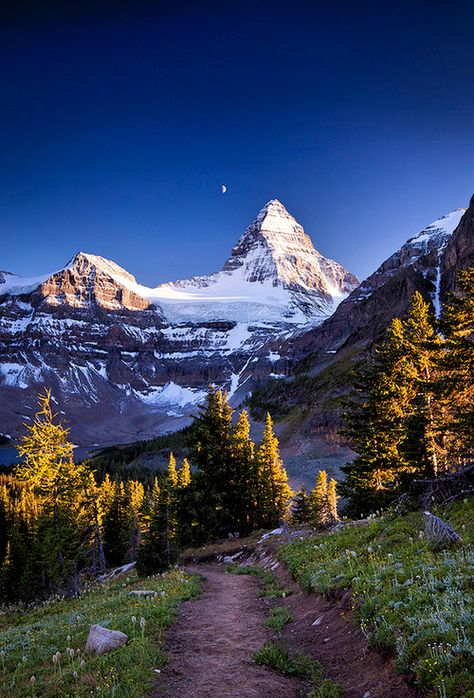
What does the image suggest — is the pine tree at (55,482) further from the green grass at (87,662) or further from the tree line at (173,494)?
the green grass at (87,662)

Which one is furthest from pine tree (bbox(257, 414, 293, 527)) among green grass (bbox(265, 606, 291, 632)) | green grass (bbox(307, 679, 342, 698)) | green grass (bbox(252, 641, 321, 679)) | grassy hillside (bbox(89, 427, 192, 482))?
grassy hillside (bbox(89, 427, 192, 482))

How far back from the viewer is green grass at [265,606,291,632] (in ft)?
33.5

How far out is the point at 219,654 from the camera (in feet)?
27.7

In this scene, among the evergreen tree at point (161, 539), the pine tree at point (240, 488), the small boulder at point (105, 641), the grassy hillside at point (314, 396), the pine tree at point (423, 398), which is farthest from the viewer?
the grassy hillside at point (314, 396)

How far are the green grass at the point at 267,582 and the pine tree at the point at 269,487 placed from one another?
40.9 ft

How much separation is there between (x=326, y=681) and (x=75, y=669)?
14.8ft

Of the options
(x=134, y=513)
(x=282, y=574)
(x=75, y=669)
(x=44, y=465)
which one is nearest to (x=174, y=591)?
(x=282, y=574)

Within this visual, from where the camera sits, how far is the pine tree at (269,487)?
109 feet

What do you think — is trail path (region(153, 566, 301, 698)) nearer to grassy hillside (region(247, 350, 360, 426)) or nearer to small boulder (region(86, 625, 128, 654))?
small boulder (region(86, 625, 128, 654))

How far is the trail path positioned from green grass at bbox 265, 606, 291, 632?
0.81ft

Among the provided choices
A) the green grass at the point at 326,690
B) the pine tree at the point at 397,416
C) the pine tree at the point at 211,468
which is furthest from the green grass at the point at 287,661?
the pine tree at the point at 211,468

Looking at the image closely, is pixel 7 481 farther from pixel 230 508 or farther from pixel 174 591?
pixel 174 591

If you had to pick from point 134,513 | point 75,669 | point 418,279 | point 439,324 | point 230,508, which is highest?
point 418,279

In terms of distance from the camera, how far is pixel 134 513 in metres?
65.6
